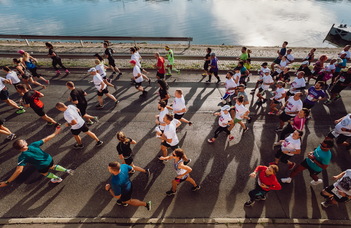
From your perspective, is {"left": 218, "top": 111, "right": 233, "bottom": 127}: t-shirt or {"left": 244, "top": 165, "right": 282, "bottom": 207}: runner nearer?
{"left": 244, "top": 165, "right": 282, "bottom": 207}: runner

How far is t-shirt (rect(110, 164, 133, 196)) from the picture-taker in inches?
170

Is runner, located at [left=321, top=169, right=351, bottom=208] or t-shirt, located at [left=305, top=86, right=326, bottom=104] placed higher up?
t-shirt, located at [left=305, top=86, right=326, bottom=104]

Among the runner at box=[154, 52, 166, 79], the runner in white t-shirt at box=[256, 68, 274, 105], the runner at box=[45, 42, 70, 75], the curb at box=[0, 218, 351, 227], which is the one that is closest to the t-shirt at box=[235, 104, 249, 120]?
the runner in white t-shirt at box=[256, 68, 274, 105]

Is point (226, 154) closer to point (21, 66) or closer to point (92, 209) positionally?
point (92, 209)

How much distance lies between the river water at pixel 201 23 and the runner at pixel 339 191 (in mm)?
25874

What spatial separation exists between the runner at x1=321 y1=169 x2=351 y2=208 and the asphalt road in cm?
31

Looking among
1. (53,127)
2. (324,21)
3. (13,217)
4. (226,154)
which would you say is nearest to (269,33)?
(324,21)

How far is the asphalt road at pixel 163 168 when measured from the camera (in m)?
5.11

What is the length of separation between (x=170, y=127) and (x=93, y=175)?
114 inches

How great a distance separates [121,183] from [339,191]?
525 centimetres

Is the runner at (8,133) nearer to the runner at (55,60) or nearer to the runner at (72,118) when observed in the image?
the runner at (72,118)

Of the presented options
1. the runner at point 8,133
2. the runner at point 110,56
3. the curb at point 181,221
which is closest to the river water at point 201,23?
the runner at point 110,56

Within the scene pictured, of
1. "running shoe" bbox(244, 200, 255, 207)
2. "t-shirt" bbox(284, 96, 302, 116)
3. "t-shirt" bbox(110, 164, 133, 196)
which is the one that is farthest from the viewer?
"t-shirt" bbox(284, 96, 302, 116)

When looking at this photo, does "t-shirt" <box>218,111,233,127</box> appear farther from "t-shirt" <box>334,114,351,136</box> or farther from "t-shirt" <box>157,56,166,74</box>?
"t-shirt" <box>157,56,166,74</box>
